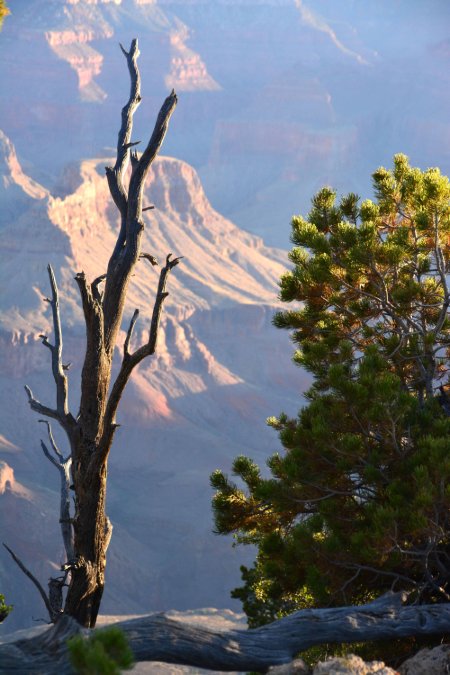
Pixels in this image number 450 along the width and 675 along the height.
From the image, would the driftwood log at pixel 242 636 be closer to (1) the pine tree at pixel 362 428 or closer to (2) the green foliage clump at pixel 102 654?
(1) the pine tree at pixel 362 428

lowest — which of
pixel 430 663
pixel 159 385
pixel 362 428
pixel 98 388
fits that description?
pixel 430 663

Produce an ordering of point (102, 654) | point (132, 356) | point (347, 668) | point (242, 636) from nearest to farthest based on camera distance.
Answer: point (102, 654) < point (347, 668) < point (242, 636) < point (132, 356)

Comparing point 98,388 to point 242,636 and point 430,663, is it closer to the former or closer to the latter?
point 242,636

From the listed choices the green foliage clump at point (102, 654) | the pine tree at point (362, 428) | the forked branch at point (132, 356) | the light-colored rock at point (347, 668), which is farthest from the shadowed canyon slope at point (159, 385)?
the green foliage clump at point (102, 654)

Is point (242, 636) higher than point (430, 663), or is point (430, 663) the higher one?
point (242, 636)

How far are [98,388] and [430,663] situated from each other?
4118 millimetres

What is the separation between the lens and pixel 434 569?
36.0ft

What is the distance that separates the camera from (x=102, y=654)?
5648mm

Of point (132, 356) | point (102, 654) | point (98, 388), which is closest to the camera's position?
point (102, 654)

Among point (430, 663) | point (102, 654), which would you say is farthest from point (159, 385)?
point (102, 654)

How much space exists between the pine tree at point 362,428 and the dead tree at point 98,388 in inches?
83.7

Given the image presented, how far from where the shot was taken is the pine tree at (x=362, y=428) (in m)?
10.1

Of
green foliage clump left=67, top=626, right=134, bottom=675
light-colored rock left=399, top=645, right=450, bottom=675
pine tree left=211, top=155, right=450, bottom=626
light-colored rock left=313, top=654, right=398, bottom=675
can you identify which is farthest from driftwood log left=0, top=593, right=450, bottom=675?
green foliage clump left=67, top=626, right=134, bottom=675

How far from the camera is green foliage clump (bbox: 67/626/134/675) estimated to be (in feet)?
18.4
